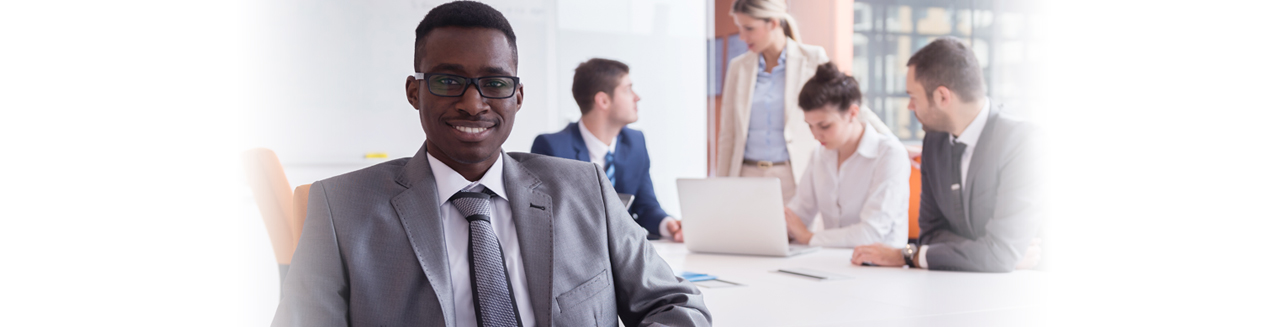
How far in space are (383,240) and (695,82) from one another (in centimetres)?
492

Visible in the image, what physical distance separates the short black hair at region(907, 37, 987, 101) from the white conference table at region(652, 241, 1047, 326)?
58 cm

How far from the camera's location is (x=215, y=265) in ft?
10.8

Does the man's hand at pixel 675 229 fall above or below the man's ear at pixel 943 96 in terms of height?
below

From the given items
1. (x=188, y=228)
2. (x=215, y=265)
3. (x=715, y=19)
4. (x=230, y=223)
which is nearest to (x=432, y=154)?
(x=188, y=228)

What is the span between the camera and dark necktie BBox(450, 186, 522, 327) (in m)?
1.04

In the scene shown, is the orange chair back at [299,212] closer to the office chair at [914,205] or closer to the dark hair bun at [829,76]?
the dark hair bun at [829,76]

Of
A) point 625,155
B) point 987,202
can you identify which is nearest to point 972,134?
point 987,202

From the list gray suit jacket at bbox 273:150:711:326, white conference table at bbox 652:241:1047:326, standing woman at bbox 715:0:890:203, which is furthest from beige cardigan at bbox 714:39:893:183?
gray suit jacket at bbox 273:150:711:326

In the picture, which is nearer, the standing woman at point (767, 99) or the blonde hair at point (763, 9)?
the blonde hair at point (763, 9)

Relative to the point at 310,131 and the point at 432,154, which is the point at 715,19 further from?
the point at 432,154

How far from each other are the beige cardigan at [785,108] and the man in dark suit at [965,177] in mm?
1458

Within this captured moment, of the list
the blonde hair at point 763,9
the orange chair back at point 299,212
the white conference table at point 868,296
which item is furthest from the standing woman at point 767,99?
the orange chair back at point 299,212

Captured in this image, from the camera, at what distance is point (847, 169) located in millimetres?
3092

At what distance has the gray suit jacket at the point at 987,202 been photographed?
6.53ft
